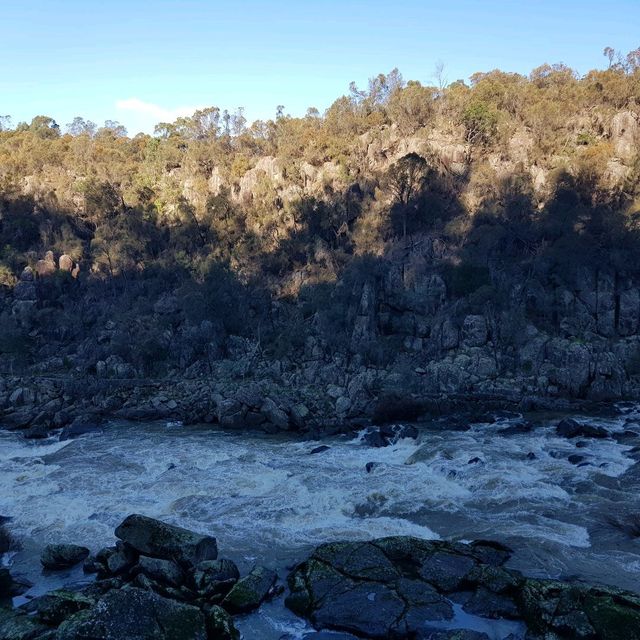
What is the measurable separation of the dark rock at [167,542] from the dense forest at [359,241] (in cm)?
2433

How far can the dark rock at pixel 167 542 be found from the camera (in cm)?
1764

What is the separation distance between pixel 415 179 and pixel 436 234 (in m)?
7.28

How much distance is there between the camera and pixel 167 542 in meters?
17.9

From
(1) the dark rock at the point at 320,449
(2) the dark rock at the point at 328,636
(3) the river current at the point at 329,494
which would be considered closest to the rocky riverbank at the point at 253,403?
(3) the river current at the point at 329,494

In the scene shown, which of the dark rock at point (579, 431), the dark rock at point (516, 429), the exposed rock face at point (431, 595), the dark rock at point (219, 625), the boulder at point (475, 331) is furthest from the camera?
the boulder at point (475, 331)

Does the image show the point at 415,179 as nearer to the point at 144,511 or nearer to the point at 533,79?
the point at 533,79

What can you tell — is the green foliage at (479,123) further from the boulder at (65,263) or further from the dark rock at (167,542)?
the dark rock at (167,542)

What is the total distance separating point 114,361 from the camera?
47438 millimetres

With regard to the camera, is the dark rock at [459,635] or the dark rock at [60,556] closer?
the dark rock at [459,635]

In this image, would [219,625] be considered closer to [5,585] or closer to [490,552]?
[5,585]

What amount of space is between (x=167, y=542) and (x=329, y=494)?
761 centimetres

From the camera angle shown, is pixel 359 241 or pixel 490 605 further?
pixel 359 241

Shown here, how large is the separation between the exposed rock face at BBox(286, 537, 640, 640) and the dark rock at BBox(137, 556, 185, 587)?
3.42m

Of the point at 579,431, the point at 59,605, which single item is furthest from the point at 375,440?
the point at 59,605
